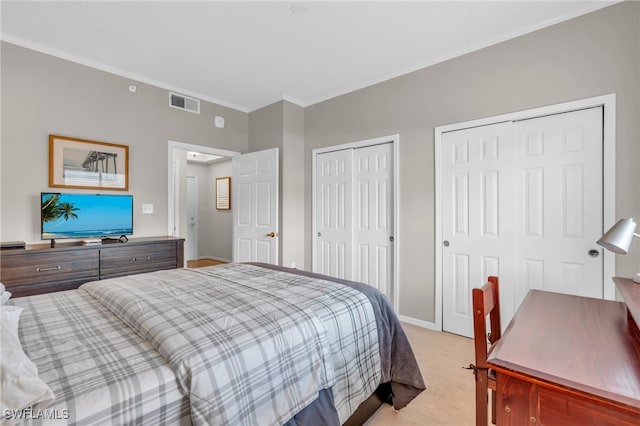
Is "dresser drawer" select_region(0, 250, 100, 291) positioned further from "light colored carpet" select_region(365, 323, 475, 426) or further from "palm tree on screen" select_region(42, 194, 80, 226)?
"light colored carpet" select_region(365, 323, 475, 426)

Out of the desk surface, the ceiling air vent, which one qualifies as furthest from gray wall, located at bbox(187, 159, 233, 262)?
the desk surface

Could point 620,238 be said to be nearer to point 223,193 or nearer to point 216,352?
point 216,352

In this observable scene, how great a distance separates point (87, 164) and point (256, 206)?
192 centimetres

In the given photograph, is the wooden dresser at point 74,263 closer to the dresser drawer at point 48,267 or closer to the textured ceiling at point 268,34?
the dresser drawer at point 48,267

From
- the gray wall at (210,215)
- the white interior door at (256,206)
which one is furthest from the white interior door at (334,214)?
the gray wall at (210,215)

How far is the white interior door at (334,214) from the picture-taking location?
3.75 metres

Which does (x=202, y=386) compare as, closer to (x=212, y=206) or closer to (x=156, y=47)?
(x=156, y=47)

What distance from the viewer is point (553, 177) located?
242cm

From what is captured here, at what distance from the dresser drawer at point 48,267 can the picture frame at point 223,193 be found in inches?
151

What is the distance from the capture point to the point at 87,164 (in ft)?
10.1

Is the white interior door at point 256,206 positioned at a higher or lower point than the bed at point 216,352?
higher

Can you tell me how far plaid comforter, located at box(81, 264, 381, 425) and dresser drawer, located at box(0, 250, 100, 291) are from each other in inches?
42.5

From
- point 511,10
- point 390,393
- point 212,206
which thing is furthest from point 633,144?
point 212,206

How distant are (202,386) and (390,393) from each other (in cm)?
138
